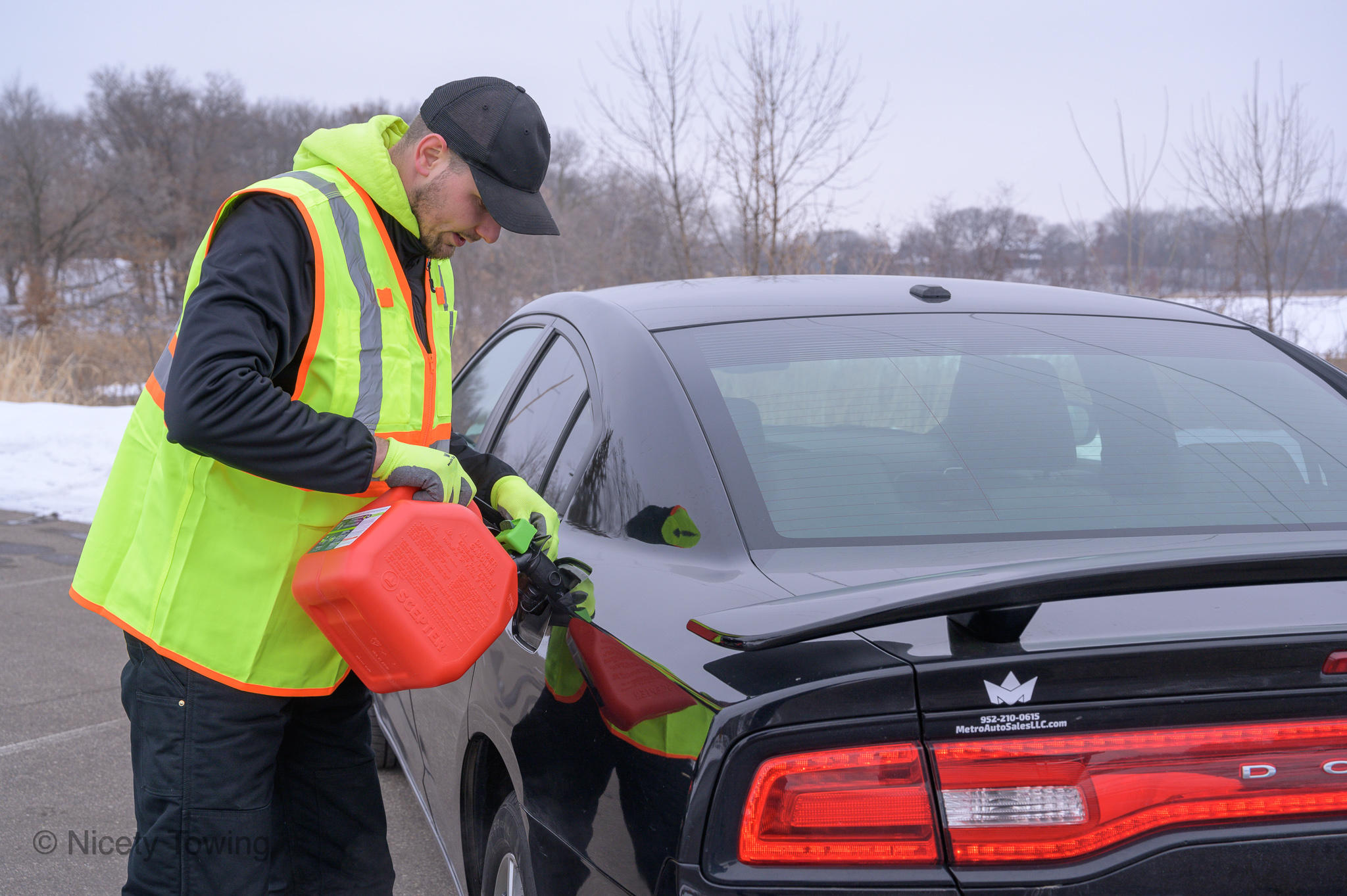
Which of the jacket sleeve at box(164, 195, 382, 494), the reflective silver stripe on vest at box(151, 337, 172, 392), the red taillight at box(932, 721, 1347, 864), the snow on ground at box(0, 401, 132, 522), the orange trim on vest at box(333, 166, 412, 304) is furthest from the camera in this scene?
the snow on ground at box(0, 401, 132, 522)

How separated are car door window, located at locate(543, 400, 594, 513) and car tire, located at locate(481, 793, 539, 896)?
624 millimetres

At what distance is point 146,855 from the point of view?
1834mm

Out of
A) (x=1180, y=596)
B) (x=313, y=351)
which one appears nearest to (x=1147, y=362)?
(x=1180, y=596)

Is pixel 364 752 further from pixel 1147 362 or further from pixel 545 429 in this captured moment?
pixel 1147 362

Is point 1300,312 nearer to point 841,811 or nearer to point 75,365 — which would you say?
point 841,811

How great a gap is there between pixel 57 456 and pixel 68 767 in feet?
23.2

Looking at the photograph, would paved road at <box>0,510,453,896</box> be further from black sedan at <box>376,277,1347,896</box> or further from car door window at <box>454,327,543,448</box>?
car door window at <box>454,327,543,448</box>

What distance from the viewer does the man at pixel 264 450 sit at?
1704 mm

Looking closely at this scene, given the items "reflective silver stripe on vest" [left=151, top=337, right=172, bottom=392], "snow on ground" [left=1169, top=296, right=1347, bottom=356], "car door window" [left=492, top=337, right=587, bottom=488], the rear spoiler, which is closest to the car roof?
"car door window" [left=492, top=337, right=587, bottom=488]

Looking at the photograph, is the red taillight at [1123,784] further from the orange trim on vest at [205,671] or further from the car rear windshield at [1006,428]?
the orange trim on vest at [205,671]

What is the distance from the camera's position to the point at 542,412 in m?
2.64

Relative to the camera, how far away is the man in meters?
1.70

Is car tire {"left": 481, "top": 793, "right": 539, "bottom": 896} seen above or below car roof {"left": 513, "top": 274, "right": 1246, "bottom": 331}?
below

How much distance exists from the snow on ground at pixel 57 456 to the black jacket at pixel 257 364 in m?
7.35
